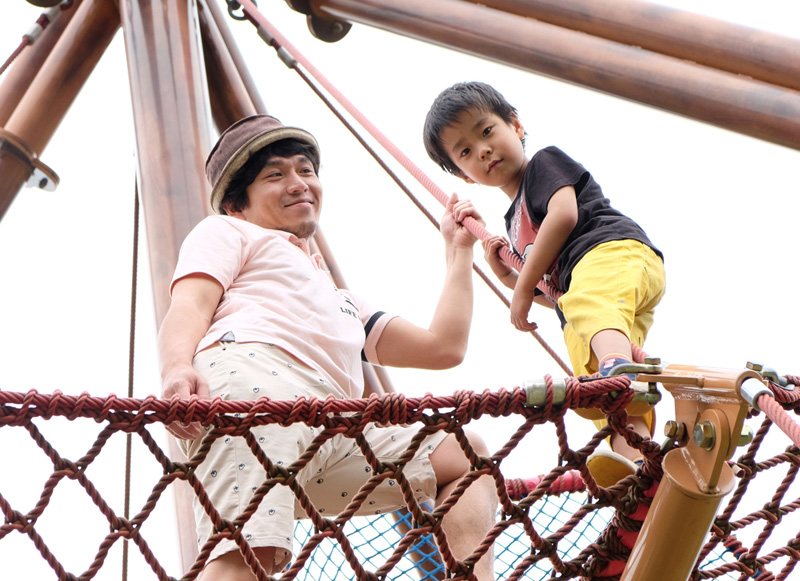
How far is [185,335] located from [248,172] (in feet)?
1.38

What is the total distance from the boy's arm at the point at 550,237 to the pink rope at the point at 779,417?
2.52 ft

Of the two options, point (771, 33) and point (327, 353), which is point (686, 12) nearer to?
point (771, 33)

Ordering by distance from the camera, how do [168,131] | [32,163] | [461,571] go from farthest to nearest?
[32,163] < [168,131] < [461,571]

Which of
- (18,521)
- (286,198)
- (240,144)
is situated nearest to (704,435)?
(18,521)

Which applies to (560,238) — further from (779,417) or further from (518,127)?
(779,417)

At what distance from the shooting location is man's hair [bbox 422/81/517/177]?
154 cm

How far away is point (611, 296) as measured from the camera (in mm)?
1289

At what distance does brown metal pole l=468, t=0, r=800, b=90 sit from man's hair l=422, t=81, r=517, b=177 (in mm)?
162

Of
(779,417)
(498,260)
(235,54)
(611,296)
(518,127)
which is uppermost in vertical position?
(235,54)

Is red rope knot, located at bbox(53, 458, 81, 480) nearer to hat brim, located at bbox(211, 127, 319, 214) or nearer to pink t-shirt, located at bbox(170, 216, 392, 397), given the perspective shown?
pink t-shirt, located at bbox(170, 216, 392, 397)

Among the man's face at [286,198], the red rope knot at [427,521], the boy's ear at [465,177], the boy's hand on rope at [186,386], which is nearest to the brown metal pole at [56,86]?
the man's face at [286,198]

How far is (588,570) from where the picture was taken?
87 centimetres

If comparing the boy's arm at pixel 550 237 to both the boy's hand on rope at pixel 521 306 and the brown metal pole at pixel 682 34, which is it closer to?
the boy's hand on rope at pixel 521 306

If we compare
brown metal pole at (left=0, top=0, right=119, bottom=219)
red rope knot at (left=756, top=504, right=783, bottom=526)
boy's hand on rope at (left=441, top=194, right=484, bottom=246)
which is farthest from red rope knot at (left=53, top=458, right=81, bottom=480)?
brown metal pole at (left=0, top=0, right=119, bottom=219)
